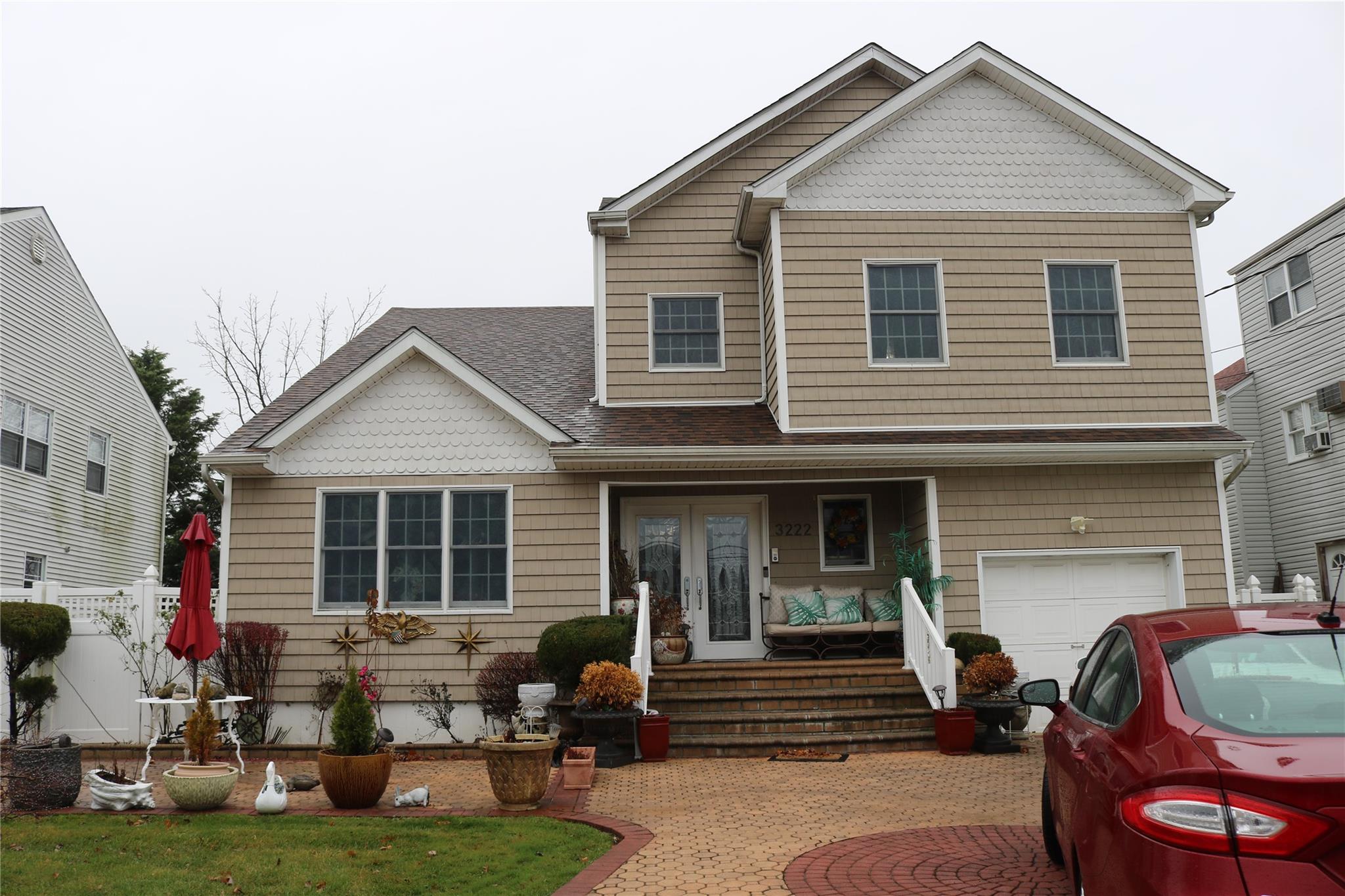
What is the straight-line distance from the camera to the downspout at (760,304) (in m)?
14.2

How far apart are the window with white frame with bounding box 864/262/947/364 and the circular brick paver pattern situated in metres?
7.10

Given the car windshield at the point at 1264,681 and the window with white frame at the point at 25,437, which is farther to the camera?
the window with white frame at the point at 25,437

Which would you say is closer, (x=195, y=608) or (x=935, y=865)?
(x=935, y=865)

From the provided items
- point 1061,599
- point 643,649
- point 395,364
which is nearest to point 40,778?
point 643,649

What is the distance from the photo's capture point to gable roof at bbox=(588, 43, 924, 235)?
565 inches

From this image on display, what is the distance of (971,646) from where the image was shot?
12.0 m

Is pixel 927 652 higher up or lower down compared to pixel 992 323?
lower down

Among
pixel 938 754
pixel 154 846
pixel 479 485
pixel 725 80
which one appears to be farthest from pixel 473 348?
pixel 725 80

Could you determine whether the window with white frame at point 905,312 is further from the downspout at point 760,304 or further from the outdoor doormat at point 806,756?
the outdoor doormat at point 806,756

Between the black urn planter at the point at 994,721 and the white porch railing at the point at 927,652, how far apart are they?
34 centimetres

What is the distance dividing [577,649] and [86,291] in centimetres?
1542

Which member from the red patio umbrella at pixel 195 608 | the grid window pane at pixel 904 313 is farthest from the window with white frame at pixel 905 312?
the red patio umbrella at pixel 195 608

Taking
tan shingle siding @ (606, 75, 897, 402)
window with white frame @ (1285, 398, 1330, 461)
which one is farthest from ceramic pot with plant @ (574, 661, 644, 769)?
window with white frame @ (1285, 398, 1330, 461)

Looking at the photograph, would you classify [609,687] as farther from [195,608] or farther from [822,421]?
[822,421]
